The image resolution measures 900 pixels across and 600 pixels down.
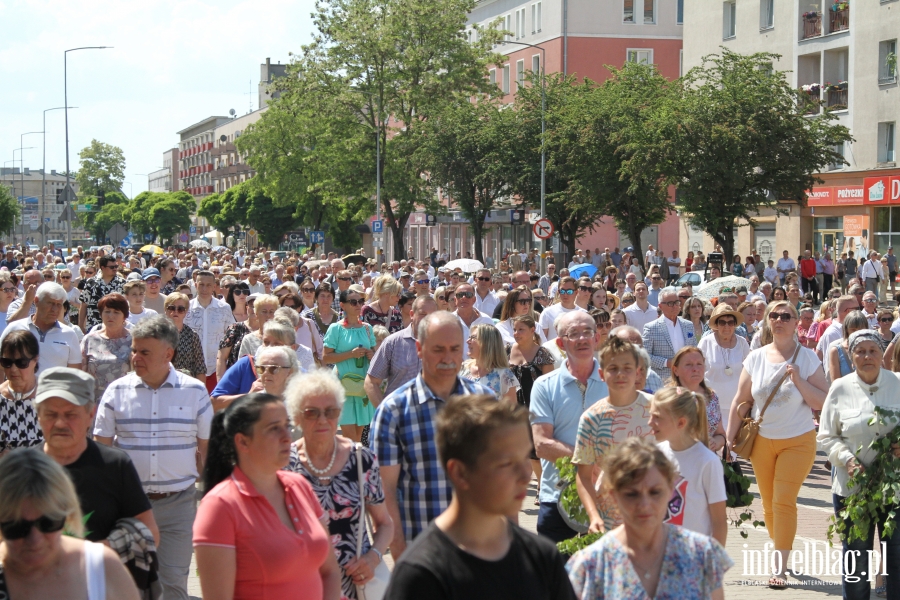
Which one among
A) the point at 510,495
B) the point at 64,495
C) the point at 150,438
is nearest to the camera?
the point at 510,495

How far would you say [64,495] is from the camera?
3.60 m

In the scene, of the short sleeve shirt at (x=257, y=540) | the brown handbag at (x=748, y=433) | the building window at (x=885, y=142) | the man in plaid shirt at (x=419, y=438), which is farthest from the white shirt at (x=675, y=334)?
the building window at (x=885, y=142)

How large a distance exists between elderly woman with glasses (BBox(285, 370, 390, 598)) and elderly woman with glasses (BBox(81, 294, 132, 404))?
157 inches

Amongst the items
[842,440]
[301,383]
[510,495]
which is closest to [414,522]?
[301,383]

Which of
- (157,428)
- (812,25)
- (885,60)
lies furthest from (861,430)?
(812,25)

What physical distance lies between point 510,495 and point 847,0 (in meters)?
45.4

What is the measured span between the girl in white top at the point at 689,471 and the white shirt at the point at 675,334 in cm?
573

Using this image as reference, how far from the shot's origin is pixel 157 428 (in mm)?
6242

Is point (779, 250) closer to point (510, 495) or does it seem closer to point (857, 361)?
point (857, 361)

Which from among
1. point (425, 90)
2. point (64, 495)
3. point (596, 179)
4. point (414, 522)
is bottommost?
point (414, 522)

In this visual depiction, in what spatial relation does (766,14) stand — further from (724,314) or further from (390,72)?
(724,314)

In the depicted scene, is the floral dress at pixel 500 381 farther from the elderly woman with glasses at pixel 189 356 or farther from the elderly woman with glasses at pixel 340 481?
the elderly woman with glasses at pixel 340 481

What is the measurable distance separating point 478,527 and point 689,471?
267 cm

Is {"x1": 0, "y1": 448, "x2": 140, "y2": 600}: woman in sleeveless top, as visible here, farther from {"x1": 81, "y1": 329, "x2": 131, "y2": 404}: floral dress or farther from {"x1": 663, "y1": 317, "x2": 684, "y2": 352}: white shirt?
{"x1": 663, "y1": 317, "x2": 684, "y2": 352}: white shirt
